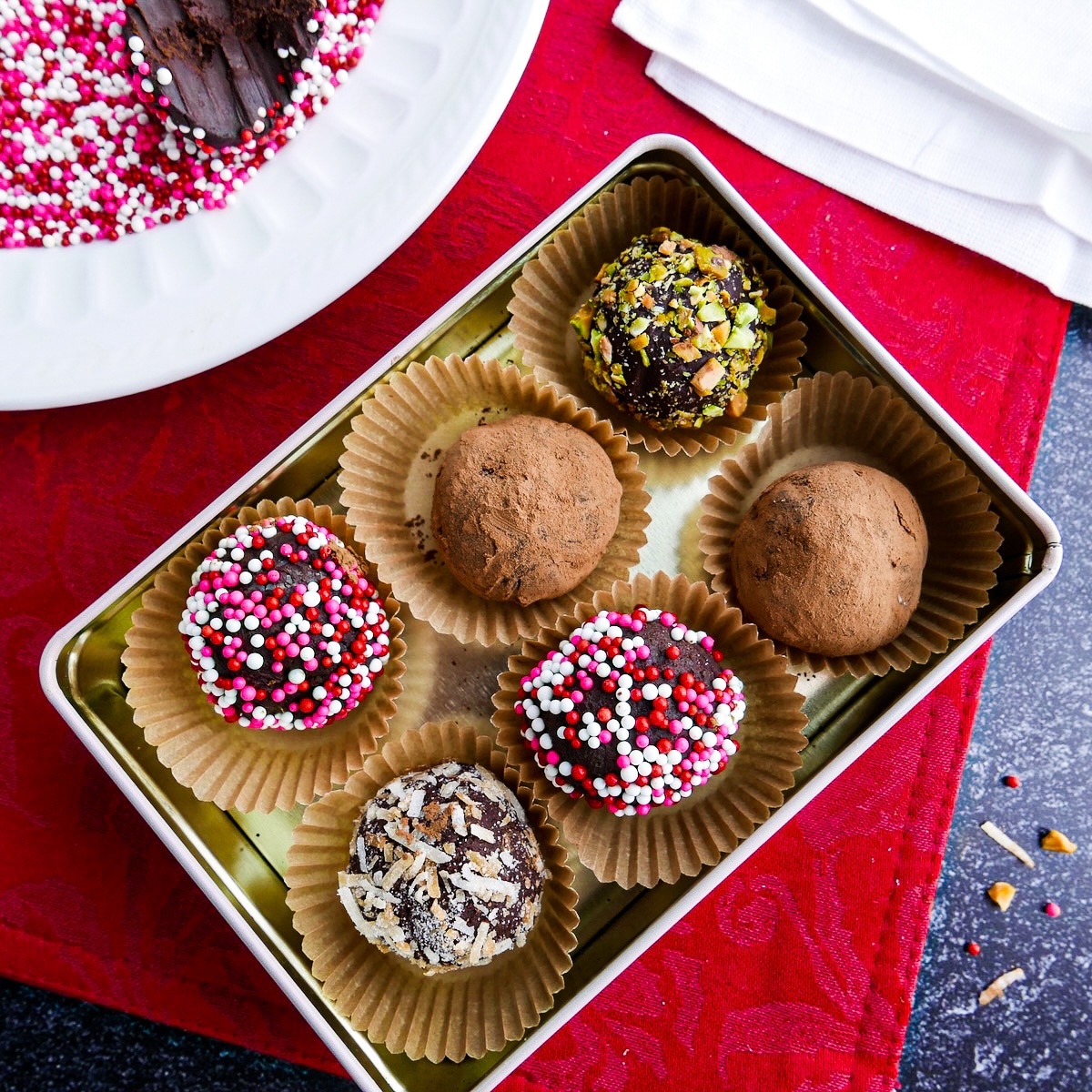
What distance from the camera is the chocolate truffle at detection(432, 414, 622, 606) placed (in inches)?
47.6

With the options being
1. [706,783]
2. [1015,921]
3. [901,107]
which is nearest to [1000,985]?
[1015,921]

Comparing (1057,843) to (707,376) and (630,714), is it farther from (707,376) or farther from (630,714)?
(707,376)

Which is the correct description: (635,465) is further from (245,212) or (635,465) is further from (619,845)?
(245,212)

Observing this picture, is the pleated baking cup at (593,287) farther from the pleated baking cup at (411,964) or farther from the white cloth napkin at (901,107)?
the pleated baking cup at (411,964)

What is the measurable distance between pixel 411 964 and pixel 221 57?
130cm

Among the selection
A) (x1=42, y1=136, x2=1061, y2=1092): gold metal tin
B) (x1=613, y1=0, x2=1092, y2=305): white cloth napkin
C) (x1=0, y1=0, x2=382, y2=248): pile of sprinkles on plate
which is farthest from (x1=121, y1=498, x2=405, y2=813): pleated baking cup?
(x1=613, y1=0, x2=1092, y2=305): white cloth napkin

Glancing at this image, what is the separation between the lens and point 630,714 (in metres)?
1.19

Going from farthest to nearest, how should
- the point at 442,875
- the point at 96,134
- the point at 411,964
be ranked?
1. the point at 96,134
2. the point at 411,964
3. the point at 442,875

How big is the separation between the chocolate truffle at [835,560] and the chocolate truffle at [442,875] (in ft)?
1.51

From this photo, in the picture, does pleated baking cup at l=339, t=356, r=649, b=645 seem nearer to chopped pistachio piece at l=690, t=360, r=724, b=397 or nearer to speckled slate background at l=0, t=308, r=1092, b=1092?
chopped pistachio piece at l=690, t=360, r=724, b=397

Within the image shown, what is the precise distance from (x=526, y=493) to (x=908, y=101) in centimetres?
90

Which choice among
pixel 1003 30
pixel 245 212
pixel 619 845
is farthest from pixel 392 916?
pixel 1003 30

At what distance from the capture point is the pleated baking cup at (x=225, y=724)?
4.10 feet

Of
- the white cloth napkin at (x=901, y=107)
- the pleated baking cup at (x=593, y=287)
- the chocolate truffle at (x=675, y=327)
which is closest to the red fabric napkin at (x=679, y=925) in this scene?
the white cloth napkin at (x=901, y=107)
